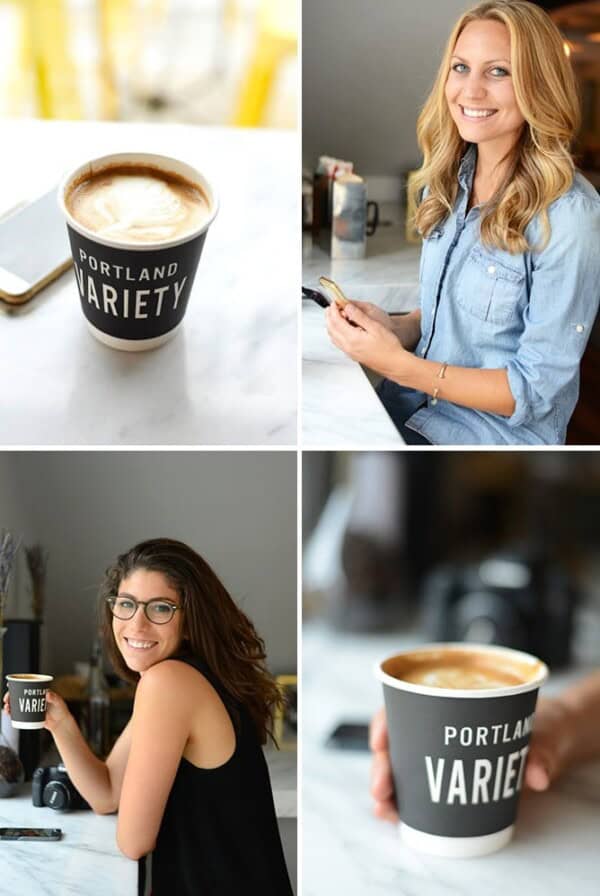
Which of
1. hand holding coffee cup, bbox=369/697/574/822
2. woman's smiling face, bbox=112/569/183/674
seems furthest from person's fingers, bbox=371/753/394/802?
woman's smiling face, bbox=112/569/183/674

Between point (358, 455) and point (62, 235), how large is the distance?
44cm

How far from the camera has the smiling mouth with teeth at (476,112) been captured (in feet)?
3.12

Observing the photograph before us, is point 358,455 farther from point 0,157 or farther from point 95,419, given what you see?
point 0,157

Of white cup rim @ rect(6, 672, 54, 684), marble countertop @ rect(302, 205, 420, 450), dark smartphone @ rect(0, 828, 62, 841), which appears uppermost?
marble countertop @ rect(302, 205, 420, 450)

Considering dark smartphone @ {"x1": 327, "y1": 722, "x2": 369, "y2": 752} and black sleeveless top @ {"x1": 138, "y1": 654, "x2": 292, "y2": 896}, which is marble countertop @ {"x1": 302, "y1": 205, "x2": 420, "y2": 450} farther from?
dark smartphone @ {"x1": 327, "y1": 722, "x2": 369, "y2": 752}

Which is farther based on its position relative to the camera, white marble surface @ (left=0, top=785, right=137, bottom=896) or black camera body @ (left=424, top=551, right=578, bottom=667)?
black camera body @ (left=424, top=551, right=578, bottom=667)

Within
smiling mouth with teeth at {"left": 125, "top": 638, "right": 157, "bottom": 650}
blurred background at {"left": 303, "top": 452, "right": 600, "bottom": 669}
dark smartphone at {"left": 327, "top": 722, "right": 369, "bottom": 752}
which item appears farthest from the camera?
blurred background at {"left": 303, "top": 452, "right": 600, "bottom": 669}

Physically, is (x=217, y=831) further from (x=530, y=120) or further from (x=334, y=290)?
(x=530, y=120)

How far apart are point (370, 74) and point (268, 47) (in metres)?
0.11

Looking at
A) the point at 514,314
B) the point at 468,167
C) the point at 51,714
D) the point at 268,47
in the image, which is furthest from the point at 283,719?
the point at 268,47

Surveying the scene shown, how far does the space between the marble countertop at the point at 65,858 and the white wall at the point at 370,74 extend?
681 mm

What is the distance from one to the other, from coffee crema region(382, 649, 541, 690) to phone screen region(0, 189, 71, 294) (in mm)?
504

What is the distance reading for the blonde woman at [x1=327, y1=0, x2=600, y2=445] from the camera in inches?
37.2

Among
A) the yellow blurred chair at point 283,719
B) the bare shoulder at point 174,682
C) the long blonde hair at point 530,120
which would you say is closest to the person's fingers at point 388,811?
the yellow blurred chair at point 283,719
